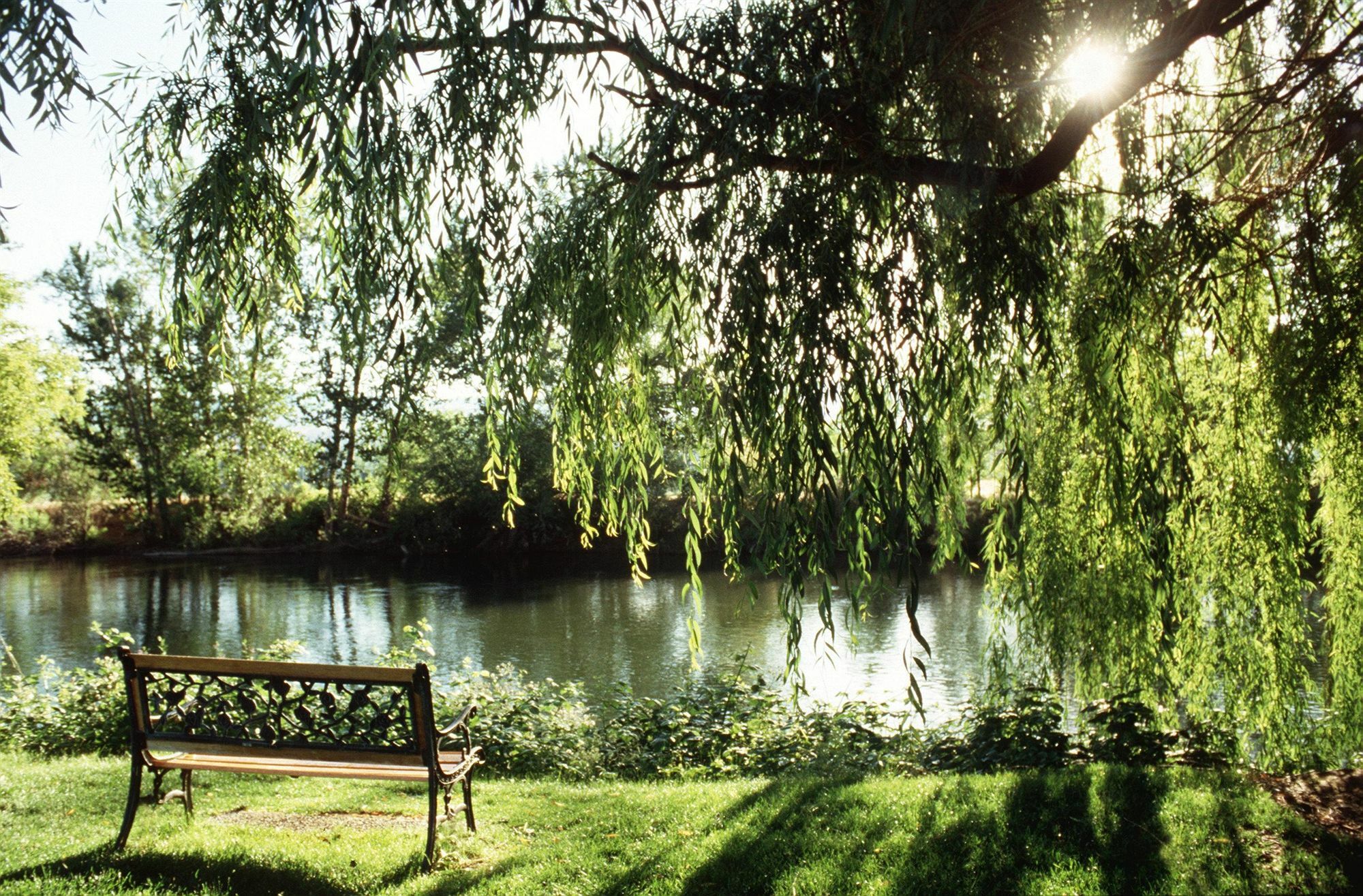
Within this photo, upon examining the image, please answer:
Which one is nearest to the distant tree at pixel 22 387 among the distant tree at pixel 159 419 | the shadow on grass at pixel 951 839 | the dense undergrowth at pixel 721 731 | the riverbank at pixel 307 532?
the distant tree at pixel 159 419

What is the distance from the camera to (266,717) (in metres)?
3.96

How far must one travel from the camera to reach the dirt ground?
3502 mm

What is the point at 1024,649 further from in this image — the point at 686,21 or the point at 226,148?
the point at 226,148

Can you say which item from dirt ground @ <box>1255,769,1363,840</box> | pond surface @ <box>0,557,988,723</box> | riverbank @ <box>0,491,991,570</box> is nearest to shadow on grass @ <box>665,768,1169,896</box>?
dirt ground @ <box>1255,769,1363,840</box>

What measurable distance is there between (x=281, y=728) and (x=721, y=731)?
Result: 385 cm

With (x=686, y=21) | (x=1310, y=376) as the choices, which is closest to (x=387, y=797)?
(x=686, y=21)

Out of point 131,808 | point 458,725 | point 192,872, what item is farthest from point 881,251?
point 131,808

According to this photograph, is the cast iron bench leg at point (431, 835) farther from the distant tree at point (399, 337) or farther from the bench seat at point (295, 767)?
the distant tree at point (399, 337)

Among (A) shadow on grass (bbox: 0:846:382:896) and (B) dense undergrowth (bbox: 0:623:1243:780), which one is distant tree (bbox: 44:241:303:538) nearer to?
(B) dense undergrowth (bbox: 0:623:1243:780)

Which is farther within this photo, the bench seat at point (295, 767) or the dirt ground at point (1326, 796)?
the bench seat at point (295, 767)

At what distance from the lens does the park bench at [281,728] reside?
3713mm

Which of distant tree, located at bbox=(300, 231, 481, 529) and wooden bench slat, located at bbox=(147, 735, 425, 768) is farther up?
distant tree, located at bbox=(300, 231, 481, 529)

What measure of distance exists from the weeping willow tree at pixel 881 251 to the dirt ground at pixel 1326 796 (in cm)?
53

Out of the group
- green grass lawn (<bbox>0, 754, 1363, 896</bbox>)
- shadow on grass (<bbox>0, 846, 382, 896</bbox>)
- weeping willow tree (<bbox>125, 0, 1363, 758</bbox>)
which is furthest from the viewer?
shadow on grass (<bbox>0, 846, 382, 896</bbox>)
